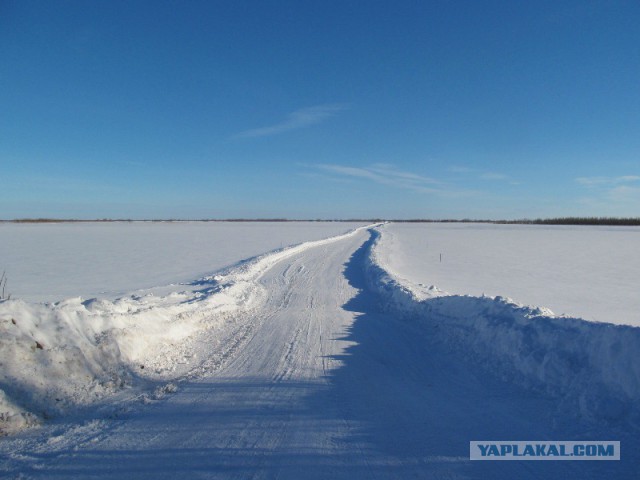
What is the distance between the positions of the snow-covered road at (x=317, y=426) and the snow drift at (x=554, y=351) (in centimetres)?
27

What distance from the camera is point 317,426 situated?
4379mm

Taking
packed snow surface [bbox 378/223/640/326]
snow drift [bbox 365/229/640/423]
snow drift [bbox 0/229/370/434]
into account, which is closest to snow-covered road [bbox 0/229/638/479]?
snow drift [bbox 365/229/640/423]

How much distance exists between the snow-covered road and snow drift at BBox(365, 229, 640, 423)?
0.89 feet

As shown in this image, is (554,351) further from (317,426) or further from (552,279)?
(552,279)

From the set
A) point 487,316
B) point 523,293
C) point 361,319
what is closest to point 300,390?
point 487,316

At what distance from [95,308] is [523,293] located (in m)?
12.0

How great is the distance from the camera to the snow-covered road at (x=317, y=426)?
3.62 m

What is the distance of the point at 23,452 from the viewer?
3848mm

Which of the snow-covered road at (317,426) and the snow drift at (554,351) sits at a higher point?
the snow drift at (554,351)

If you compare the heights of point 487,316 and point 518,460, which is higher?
point 487,316

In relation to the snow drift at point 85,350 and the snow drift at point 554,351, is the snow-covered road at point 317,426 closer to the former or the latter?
the snow drift at point 554,351

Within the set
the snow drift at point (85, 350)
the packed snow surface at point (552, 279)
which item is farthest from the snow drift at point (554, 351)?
the snow drift at point (85, 350)

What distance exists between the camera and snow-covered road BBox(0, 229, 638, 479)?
3.62m

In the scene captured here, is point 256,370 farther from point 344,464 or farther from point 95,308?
point 95,308
